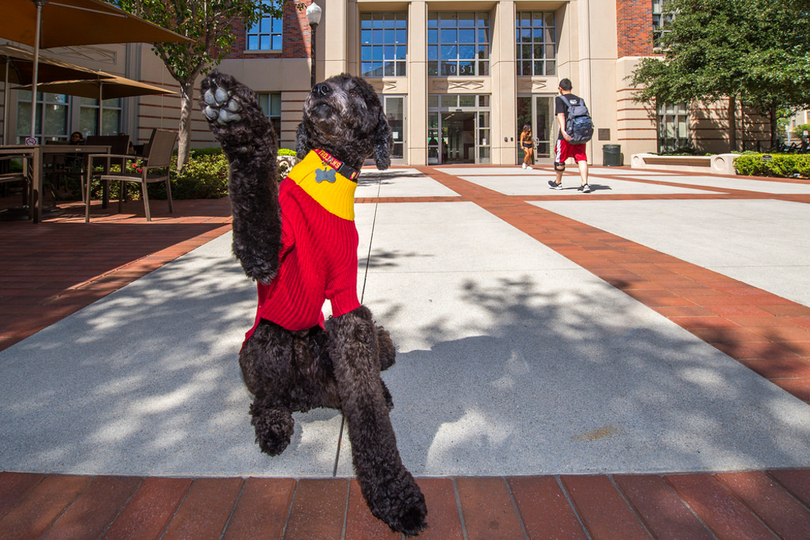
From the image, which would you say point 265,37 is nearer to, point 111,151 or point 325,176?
point 111,151

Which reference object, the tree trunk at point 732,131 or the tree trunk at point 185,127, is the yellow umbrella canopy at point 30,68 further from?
the tree trunk at point 732,131

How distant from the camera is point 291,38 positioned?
78.7 ft

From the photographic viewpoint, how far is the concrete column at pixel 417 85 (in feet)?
81.9

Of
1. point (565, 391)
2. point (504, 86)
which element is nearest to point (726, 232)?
point (565, 391)

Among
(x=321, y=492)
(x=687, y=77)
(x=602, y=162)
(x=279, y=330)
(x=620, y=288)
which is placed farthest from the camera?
(x=602, y=162)

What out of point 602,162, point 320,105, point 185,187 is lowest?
point 602,162

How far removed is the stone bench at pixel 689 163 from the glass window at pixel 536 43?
7501 mm

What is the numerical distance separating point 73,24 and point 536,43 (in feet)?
76.7

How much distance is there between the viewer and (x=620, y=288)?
3951 millimetres

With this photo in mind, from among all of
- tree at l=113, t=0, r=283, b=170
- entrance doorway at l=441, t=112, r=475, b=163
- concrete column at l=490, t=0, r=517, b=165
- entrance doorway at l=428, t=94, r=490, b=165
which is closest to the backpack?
tree at l=113, t=0, r=283, b=170

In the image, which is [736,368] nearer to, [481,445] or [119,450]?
[481,445]

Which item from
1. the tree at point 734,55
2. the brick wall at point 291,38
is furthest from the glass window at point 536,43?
the brick wall at point 291,38

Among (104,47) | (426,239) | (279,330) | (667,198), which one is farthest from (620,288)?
(104,47)

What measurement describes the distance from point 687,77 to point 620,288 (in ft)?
67.8
